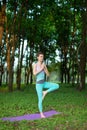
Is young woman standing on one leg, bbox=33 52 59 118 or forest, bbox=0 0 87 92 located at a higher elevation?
forest, bbox=0 0 87 92

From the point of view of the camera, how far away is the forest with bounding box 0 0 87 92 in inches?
1366

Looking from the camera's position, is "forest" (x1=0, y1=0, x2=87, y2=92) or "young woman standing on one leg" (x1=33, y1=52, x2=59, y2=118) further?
"forest" (x1=0, y1=0, x2=87, y2=92)

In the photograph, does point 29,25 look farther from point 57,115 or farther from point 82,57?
point 57,115

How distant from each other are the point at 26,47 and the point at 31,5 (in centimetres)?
1681

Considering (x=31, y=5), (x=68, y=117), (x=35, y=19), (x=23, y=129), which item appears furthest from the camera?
(x=35, y=19)

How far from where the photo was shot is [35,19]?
4550 cm

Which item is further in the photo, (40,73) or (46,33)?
(46,33)

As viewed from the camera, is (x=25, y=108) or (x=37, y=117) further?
(x=25, y=108)

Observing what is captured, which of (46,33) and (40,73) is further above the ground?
(46,33)

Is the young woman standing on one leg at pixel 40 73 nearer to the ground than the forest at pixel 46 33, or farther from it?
nearer to the ground

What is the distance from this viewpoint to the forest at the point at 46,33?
1366 inches

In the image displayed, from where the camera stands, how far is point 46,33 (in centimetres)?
5706

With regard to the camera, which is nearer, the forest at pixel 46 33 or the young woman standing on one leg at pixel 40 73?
the young woman standing on one leg at pixel 40 73

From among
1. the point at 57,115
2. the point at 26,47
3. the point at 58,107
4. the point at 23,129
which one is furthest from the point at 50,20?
the point at 23,129
